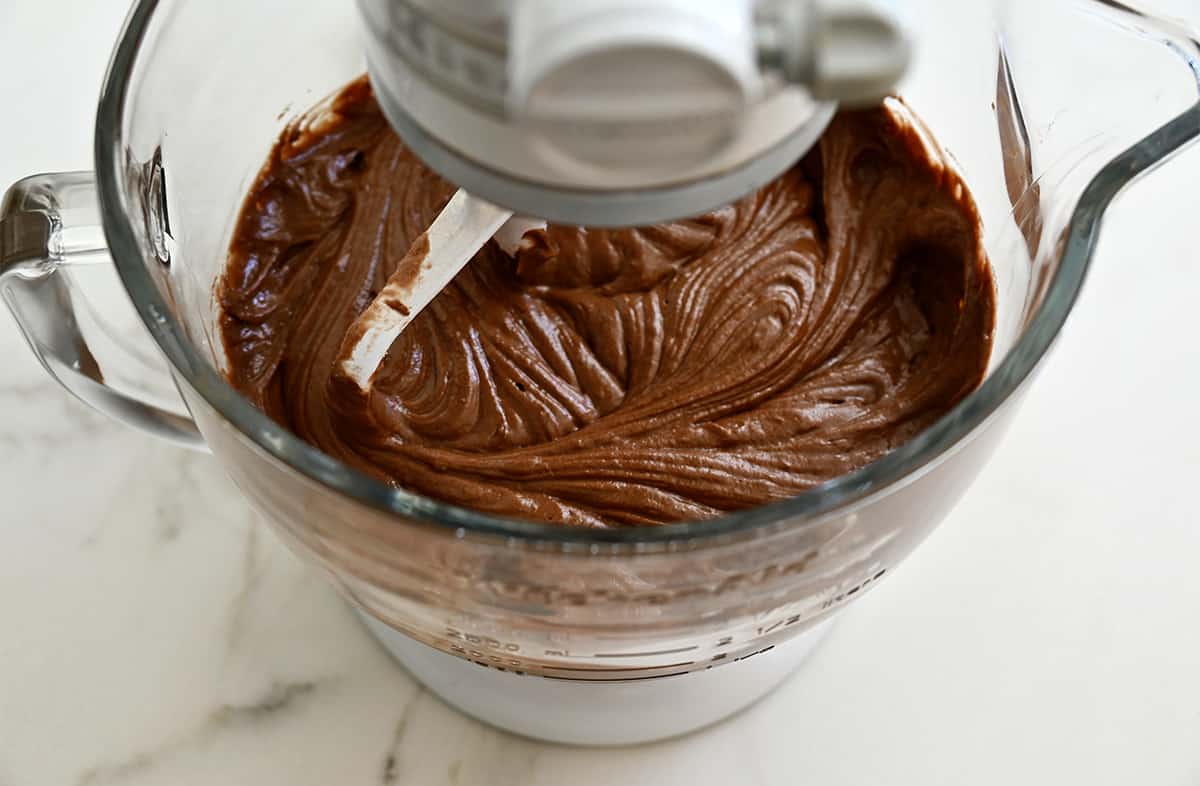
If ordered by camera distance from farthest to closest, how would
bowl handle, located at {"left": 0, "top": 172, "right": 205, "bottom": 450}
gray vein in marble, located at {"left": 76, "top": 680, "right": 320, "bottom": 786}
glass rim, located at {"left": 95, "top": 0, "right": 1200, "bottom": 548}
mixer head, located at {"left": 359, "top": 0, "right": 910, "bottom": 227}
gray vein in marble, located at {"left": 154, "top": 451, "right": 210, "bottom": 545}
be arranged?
gray vein in marble, located at {"left": 154, "top": 451, "right": 210, "bottom": 545}
gray vein in marble, located at {"left": 76, "top": 680, "right": 320, "bottom": 786}
bowl handle, located at {"left": 0, "top": 172, "right": 205, "bottom": 450}
glass rim, located at {"left": 95, "top": 0, "right": 1200, "bottom": 548}
mixer head, located at {"left": 359, "top": 0, "right": 910, "bottom": 227}

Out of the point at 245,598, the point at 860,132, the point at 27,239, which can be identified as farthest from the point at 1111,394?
the point at 27,239

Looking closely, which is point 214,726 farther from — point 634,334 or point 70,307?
point 634,334

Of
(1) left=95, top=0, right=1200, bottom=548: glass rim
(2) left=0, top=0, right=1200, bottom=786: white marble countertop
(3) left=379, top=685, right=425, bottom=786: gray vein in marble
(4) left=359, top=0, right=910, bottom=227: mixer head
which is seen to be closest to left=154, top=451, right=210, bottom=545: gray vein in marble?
(2) left=0, top=0, right=1200, bottom=786: white marble countertop

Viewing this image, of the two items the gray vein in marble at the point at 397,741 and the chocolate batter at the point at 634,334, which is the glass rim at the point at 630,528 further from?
the gray vein in marble at the point at 397,741

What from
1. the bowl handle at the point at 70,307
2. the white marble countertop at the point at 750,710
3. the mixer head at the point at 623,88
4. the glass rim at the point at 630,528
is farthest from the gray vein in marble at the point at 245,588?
the mixer head at the point at 623,88

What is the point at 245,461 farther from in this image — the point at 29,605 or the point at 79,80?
the point at 79,80

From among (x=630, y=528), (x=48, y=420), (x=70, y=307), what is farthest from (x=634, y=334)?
(x=48, y=420)

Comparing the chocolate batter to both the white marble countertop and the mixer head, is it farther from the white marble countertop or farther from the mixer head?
the mixer head
